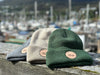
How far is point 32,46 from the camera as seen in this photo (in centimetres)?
211

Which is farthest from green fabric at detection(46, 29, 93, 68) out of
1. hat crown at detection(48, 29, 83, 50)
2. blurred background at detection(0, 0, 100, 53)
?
blurred background at detection(0, 0, 100, 53)

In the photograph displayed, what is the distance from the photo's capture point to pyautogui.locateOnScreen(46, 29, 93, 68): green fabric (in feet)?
5.94

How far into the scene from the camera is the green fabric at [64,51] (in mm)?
1812

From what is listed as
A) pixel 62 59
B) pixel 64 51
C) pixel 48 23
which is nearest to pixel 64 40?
pixel 64 51

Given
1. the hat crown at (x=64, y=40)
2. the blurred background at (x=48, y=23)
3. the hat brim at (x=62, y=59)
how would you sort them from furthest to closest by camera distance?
the blurred background at (x=48, y=23)
the hat crown at (x=64, y=40)
the hat brim at (x=62, y=59)

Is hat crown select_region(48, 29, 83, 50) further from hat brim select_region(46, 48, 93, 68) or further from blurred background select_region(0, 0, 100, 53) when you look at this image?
blurred background select_region(0, 0, 100, 53)

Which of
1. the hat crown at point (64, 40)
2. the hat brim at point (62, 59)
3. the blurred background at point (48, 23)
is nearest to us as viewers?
the hat brim at point (62, 59)

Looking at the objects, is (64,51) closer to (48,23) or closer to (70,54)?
(70,54)

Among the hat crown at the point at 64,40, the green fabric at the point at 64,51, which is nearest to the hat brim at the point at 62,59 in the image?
the green fabric at the point at 64,51

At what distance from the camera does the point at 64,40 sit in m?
2.03

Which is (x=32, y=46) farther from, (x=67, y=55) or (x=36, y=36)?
(x=67, y=55)

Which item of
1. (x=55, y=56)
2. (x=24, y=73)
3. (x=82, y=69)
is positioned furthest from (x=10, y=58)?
(x=82, y=69)

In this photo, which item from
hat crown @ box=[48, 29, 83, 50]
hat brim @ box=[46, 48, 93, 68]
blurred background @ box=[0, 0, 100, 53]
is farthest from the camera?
blurred background @ box=[0, 0, 100, 53]

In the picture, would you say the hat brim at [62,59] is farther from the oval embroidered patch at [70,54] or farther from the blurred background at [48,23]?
the blurred background at [48,23]
